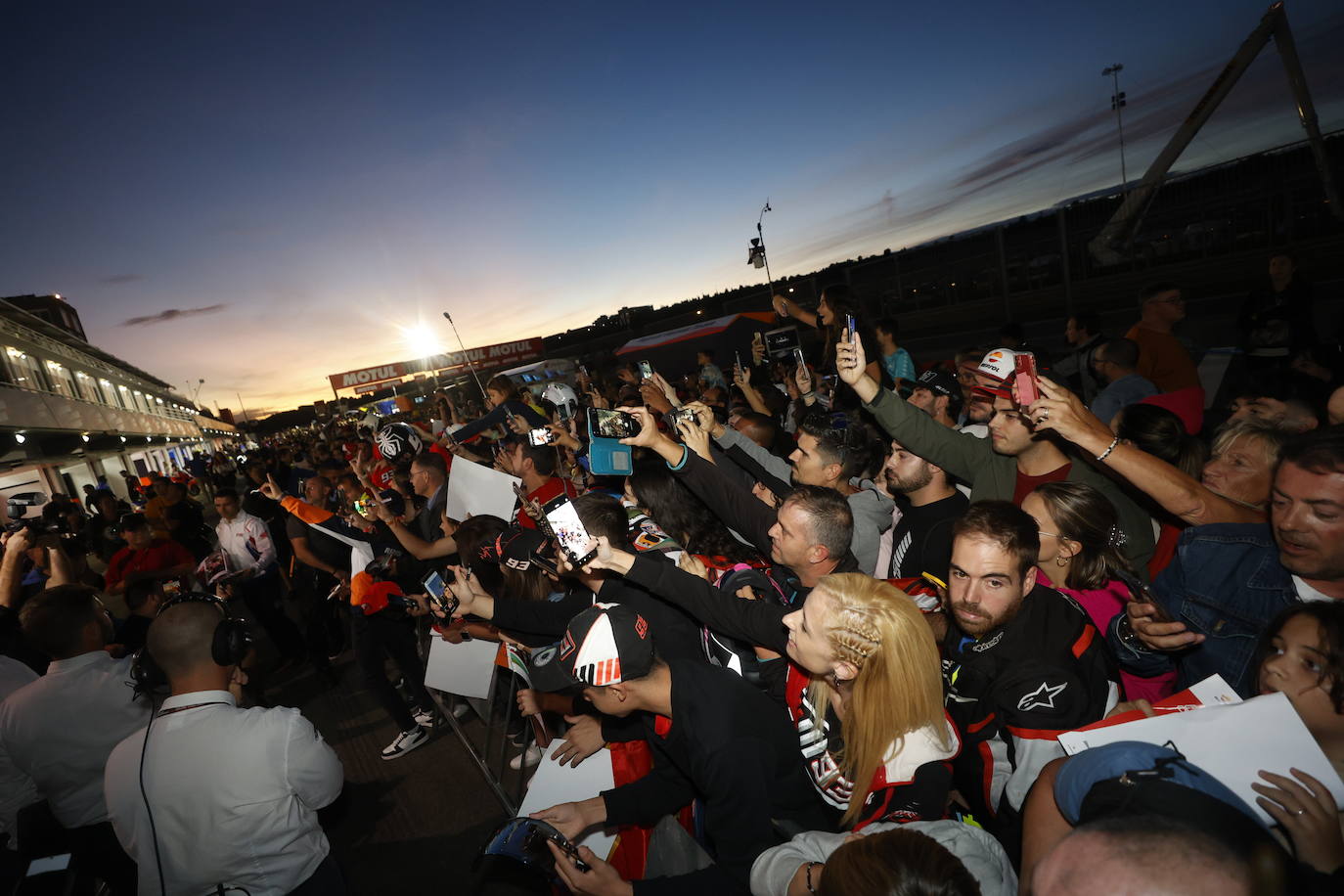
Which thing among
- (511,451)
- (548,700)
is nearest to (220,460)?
(511,451)

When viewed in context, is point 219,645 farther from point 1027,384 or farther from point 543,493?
point 1027,384

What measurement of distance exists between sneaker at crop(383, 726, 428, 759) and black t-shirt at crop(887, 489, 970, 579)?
164 inches

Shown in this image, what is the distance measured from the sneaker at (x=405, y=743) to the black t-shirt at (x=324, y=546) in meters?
1.70

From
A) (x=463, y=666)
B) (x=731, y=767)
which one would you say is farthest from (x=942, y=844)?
(x=463, y=666)

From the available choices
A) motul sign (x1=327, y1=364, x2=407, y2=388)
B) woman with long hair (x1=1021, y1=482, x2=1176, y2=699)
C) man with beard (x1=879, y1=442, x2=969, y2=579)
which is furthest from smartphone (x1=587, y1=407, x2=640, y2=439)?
motul sign (x1=327, y1=364, x2=407, y2=388)

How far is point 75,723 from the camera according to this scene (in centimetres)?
269

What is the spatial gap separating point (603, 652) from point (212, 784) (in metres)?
1.68

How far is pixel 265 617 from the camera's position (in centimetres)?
616

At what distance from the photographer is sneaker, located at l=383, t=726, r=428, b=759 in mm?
4566

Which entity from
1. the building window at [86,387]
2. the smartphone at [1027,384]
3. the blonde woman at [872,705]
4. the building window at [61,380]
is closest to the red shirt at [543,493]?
the blonde woman at [872,705]

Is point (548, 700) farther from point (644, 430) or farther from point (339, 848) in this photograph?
point (339, 848)

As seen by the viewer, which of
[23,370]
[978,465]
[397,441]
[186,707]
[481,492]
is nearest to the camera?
[186,707]

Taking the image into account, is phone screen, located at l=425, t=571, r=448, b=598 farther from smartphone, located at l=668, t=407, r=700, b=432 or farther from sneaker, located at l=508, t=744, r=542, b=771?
sneaker, located at l=508, t=744, r=542, b=771

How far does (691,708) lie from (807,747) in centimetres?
47
